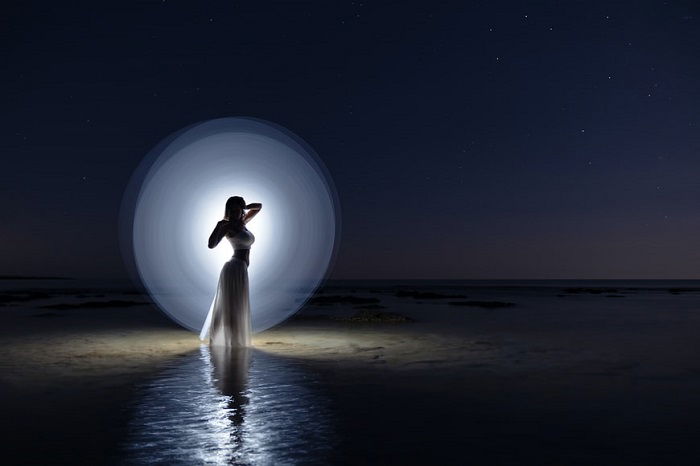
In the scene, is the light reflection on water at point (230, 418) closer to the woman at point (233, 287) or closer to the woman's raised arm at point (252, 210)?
the woman at point (233, 287)

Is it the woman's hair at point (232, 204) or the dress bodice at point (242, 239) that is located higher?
the woman's hair at point (232, 204)

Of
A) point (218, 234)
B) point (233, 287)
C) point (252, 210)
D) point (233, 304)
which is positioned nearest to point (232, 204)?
point (252, 210)

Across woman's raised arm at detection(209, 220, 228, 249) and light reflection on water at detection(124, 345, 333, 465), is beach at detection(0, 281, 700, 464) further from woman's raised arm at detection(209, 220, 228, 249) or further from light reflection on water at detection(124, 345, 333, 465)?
woman's raised arm at detection(209, 220, 228, 249)

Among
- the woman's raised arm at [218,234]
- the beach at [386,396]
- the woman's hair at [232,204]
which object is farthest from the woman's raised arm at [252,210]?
the beach at [386,396]

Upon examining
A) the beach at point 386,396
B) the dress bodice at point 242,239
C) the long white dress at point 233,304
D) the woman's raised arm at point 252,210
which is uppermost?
the woman's raised arm at point 252,210

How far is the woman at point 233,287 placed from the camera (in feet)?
58.3

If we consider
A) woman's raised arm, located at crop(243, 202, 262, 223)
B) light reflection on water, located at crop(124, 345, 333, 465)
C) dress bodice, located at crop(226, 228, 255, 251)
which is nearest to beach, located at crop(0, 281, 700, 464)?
light reflection on water, located at crop(124, 345, 333, 465)

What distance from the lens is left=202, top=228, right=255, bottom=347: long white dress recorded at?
17781 mm

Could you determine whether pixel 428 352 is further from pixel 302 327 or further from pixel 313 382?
pixel 302 327

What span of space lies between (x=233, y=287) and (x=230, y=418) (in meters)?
8.91

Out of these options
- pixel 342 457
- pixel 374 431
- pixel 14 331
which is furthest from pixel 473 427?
pixel 14 331

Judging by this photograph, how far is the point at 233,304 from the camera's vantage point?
17.7 m

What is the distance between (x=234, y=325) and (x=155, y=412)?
327 inches

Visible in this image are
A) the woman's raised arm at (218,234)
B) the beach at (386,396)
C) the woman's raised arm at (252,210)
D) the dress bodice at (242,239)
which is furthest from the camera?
the woman's raised arm at (252,210)
